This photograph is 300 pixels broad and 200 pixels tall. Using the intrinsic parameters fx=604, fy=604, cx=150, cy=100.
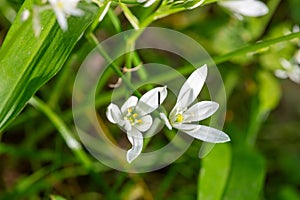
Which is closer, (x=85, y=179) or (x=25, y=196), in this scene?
(x=25, y=196)

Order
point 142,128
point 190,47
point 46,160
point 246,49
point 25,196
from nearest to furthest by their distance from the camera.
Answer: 1. point 142,128
2. point 246,49
3. point 25,196
4. point 46,160
5. point 190,47

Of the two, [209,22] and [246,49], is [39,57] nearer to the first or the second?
[246,49]

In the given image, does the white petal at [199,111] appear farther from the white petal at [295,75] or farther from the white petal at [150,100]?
the white petal at [295,75]

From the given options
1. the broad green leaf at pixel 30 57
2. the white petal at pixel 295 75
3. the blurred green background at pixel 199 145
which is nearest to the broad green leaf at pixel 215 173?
the blurred green background at pixel 199 145

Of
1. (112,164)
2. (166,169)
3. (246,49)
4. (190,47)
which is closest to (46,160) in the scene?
(112,164)

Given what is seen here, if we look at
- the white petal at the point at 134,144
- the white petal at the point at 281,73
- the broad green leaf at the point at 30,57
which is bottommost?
the white petal at the point at 281,73

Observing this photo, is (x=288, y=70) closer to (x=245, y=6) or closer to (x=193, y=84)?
(x=245, y=6)
